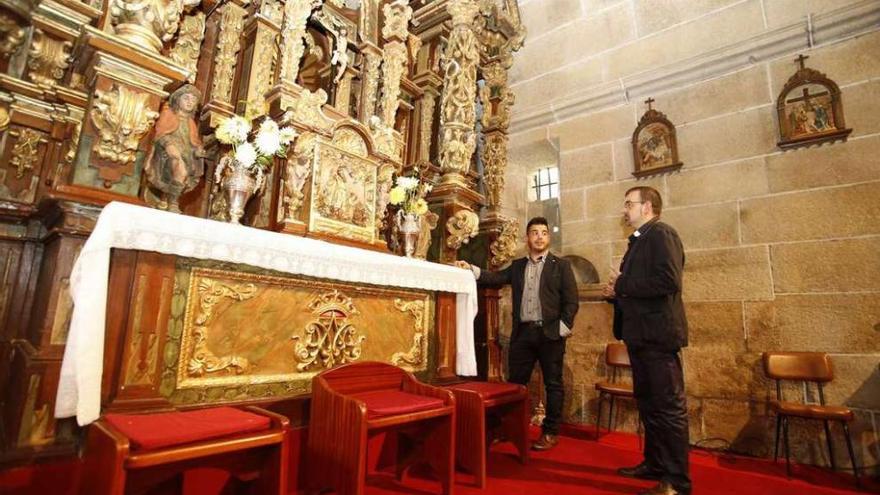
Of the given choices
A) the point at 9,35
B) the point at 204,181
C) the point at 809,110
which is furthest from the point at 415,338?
the point at 809,110

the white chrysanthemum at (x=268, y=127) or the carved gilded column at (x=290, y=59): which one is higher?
the carved gilded column at (x=290, y=59)

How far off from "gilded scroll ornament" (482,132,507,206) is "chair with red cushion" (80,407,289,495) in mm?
4114

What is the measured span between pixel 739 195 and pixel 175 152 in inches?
198

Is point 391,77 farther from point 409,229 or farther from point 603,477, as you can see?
point 603,477

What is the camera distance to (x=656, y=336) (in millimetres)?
2668

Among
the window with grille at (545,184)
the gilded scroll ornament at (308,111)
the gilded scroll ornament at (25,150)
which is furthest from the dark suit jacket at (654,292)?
the gilded scroll ornament at (25,150)

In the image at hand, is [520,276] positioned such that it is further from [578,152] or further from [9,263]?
[9,263]

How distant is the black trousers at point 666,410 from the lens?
8.22 feet

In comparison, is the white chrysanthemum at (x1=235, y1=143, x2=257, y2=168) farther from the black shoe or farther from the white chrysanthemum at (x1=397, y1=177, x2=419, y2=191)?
the black shoe

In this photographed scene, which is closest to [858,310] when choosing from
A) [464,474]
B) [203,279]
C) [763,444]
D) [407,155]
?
[763,444]

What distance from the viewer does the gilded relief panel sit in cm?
206

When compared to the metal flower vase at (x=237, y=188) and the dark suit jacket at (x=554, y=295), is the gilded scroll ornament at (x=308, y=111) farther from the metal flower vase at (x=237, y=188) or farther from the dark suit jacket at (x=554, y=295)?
the dark suit jacket at (x=554, y=295)

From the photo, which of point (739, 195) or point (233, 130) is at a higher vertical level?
point (739, 195)

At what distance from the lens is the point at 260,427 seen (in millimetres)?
1720
